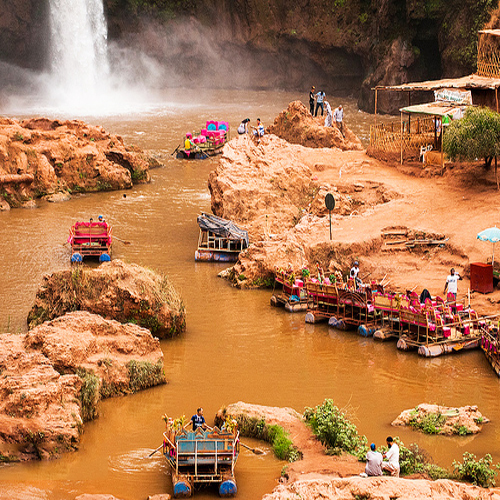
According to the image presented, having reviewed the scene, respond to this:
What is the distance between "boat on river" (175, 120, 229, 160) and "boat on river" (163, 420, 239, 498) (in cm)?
3117

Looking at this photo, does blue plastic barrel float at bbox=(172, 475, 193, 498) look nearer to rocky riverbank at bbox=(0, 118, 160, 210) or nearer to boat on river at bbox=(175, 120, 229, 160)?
rocky riverbank at bbox=(0, 118, 160, 210)

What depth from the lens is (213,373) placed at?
1995cm

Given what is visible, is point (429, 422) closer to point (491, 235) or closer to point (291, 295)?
point (491, 235)

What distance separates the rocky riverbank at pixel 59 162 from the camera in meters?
35.2

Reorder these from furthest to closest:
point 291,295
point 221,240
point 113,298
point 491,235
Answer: point 221,240 < point 291,295 < point 491,235 < point 113,298

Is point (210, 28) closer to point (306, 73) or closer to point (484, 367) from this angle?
point (306, 73)

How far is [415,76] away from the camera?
5791cm

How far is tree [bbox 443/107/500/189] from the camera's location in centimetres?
2759

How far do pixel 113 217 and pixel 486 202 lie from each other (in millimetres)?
Answer: 13924

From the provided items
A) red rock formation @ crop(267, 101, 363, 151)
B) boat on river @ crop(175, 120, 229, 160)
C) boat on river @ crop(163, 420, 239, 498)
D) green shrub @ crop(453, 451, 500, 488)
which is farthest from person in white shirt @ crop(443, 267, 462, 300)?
boat on river @ crop(175, 120, 229, 160)

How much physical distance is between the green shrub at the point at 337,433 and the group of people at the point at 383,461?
1036mm

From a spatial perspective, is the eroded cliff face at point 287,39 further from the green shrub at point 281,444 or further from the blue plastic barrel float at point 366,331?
the green shrub at point 281,444

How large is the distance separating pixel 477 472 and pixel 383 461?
1.48m

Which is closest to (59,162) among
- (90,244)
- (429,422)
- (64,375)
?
(90,244)
